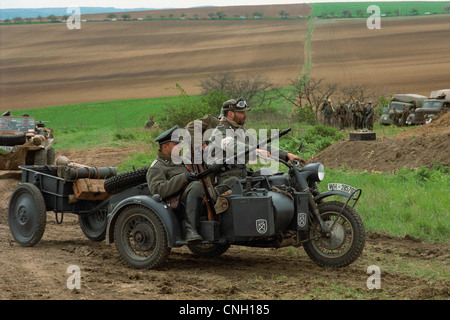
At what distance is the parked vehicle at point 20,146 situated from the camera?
19.2m

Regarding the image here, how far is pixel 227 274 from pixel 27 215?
11.6 feet

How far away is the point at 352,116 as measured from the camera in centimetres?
3562

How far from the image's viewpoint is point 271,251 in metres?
9.40

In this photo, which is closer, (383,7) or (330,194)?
(330,194)

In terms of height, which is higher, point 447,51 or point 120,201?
point 447,51

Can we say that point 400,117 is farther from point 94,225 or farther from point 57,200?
point 57,200

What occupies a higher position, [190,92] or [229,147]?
[190,92]

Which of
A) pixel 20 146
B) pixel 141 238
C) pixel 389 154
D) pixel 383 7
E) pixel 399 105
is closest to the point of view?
pixel 141 238

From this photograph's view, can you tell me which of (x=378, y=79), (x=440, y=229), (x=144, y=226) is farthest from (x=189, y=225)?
(x=378, y=79)

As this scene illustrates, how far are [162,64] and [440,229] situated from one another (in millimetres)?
65981

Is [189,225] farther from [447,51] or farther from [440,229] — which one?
[447,51]

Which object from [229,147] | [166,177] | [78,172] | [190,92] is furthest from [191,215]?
[190,92]

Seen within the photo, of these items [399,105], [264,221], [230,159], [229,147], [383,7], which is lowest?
[264,221]

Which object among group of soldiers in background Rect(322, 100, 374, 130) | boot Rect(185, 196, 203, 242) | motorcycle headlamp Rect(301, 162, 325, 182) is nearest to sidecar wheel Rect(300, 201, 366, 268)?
motorcycle headlamp Rect(301, 162, 325, 182)
